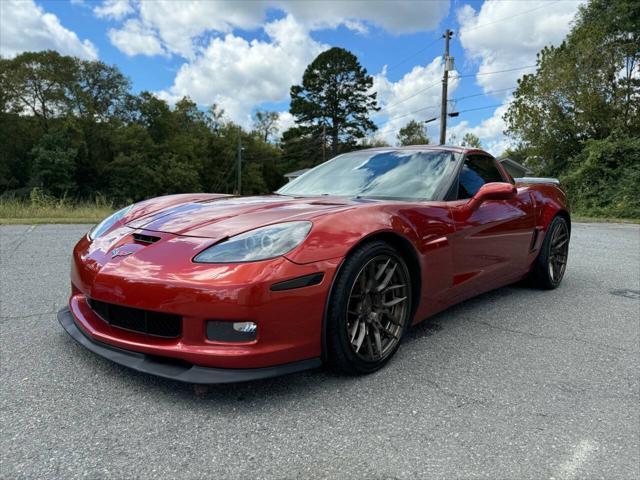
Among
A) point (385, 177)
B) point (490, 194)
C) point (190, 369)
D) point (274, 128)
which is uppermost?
point (274, 128)

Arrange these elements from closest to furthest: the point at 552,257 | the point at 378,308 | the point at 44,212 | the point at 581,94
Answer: the point at 378,308
the point at 552,257
the point at 44,212
the point at 581,94

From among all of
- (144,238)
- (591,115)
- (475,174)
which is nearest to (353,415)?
(144,238)

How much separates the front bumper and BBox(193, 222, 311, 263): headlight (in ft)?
1.50

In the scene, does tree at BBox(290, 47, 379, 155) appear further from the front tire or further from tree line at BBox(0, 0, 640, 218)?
the front tire

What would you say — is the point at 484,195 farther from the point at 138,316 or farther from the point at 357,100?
the point at 357,100

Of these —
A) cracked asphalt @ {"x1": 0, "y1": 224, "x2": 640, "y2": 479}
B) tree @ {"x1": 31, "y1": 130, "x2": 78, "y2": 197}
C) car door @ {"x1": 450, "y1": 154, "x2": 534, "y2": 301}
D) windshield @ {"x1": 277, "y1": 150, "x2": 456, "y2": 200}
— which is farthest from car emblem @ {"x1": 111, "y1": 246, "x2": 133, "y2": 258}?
tree @ {"x1": 31, "y1": 130, "x2": 78, "y2": 197}

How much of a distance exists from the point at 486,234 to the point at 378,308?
3.93 feet

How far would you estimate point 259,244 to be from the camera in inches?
78.7

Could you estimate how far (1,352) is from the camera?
7.83ft

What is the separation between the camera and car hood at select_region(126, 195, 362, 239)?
218 centimetres

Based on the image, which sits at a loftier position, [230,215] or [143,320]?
[230,215]

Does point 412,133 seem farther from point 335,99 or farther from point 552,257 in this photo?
point 552,257

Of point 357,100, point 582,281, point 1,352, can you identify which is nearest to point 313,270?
point 1,352

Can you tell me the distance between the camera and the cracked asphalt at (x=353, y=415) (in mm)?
1557
